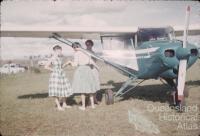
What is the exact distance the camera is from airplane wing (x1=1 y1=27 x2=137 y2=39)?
8797 mm

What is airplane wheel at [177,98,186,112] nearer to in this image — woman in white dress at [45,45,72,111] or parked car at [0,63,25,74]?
woman in white dress at [45,45,72,111]

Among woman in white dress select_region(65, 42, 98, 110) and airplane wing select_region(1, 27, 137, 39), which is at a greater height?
airplane wing select_region(1, 27, 137, 39)

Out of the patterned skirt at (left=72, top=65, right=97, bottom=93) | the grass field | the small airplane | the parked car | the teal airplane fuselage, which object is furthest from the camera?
the parked car

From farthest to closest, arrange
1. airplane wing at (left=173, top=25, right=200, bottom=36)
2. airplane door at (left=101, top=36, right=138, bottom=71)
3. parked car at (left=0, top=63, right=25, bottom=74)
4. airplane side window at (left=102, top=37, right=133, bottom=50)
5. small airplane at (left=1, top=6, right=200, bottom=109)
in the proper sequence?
parked car at (left=0, top=63, right=25, bottom=74) → airplane wing at (left=173, top=25, right=200, bottom=36) → airplane side window at (left=102, top=37, right=133, bottom=50) → airplane door at (left=101, top=36, right=138, bottom=71) → small airplane at (left=1, top=6, right=200, bottom=109)

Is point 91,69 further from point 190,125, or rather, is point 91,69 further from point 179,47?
point 190,125

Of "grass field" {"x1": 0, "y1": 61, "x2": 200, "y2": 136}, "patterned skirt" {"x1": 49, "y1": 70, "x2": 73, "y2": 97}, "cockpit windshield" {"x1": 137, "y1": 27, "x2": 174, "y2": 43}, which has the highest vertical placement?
"cockpit windshield" {"x1": 137, "y1": 27, "x2": 174, "y2": 43}

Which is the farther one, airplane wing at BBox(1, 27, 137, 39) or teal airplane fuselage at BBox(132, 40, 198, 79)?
airplane wing at BBox(1, 27, 137, 39)

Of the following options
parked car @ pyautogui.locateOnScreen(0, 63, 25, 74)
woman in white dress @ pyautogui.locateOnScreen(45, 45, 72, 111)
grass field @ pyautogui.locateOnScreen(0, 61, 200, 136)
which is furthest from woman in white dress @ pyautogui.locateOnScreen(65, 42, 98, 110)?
parked car @ pyautogui.locateOnScreen(0, 63, 25, 74)

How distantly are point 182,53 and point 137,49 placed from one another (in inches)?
86.6

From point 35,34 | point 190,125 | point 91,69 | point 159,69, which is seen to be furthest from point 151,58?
point 35,34

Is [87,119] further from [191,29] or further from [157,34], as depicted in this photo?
[191,29]

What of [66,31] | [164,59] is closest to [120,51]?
[66,31]

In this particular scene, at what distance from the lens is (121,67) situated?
9.23 m

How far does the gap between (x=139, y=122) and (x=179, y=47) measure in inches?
77.4
